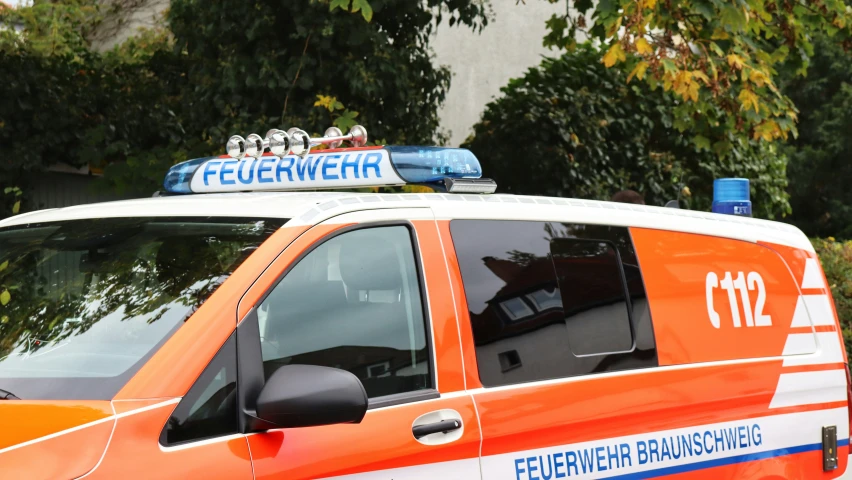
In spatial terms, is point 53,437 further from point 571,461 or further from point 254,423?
point 571,461

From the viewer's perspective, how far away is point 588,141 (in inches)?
467

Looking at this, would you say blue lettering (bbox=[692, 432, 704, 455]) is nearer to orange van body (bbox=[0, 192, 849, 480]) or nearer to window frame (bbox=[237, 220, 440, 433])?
orange van body (bbox=[0, 192, 849, 480])

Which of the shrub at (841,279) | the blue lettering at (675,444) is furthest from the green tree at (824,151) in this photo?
the blue lettering at (675,444)

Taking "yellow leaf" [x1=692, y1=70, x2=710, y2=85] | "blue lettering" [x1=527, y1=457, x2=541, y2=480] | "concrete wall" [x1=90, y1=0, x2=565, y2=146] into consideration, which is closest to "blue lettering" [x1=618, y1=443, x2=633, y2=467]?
"blue lettering" [x1=527, y1=457, x2=541, y2=480]

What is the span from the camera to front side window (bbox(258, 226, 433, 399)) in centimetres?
292

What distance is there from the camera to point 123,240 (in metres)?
3.20

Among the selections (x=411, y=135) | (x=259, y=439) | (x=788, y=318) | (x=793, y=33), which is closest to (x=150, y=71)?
(x=411, y=135)

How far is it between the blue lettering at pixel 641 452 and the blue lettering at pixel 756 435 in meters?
0.62

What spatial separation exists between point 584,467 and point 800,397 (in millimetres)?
1289

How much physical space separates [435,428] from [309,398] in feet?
1.92

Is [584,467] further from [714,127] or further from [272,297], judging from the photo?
[714,127]

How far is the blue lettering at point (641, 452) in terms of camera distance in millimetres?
3664

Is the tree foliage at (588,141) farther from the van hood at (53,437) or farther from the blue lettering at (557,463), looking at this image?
the van hood at (53,437)

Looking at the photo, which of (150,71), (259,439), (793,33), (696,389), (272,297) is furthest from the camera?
(150,71)
